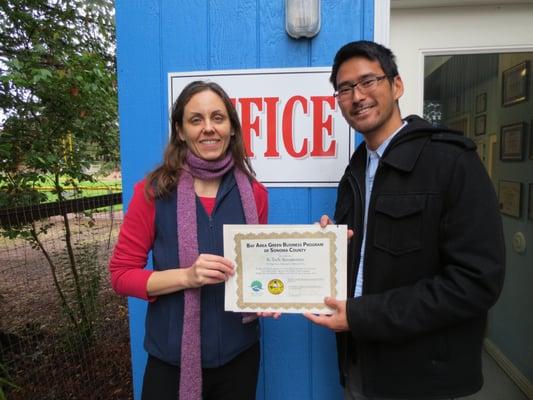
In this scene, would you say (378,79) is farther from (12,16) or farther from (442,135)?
(12,16)

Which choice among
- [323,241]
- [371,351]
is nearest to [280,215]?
[323,241]

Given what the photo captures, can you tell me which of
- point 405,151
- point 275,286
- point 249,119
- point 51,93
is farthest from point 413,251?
point 51,93

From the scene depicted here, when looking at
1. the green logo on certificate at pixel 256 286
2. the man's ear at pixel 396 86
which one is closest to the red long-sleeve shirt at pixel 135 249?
the green logo on certificate at pixel 256 286

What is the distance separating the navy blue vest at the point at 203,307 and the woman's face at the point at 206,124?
16 centimetres

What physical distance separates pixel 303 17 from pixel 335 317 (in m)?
1.42

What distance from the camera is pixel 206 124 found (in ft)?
4.36

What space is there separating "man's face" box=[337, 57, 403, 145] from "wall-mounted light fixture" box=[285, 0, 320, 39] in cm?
64

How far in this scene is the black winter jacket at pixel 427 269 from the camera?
1.12 m

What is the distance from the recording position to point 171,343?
1.33m

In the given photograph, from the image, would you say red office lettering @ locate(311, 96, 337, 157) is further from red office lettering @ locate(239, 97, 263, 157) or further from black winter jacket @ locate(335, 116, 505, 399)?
black winter jacket @ locate(335, 116, 505, 399)

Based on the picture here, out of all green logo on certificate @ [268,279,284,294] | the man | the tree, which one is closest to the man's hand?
the man

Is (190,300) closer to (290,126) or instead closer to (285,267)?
(285,267)

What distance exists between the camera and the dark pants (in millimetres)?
1367

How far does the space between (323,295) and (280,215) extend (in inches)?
29.3
